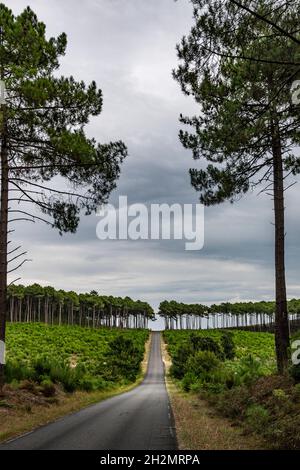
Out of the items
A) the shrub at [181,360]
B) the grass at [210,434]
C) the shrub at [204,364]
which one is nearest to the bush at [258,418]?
the grass at [210,434]

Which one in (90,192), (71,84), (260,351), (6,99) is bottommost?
(260,351)

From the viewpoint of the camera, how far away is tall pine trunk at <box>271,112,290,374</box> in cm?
1648

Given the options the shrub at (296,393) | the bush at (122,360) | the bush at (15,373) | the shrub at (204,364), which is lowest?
the bush at (122,360)

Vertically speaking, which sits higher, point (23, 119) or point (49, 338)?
point (23, 119)

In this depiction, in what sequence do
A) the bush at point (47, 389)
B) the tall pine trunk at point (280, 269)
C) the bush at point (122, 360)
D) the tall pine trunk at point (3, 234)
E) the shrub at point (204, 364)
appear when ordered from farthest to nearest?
the bush at point (122, 360)
the shrub at point (204, 364)
the bush at point (47, 389)
the tall pine trunk at point (280, 269)
the tall pine trunk at point (3, 234)

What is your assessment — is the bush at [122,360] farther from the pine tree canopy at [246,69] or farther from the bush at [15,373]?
the pine tree canopy at [246,69]

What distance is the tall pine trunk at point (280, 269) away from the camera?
54.1ft

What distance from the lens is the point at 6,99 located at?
1595 centimetres

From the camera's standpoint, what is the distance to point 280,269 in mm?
16859

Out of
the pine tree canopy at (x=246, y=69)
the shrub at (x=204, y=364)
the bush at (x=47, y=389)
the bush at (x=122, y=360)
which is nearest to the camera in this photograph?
the pine tree canopy at (x=246, y=69)

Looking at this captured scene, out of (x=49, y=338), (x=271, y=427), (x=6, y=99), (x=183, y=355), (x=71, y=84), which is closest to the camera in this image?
(x=271, y=427)
